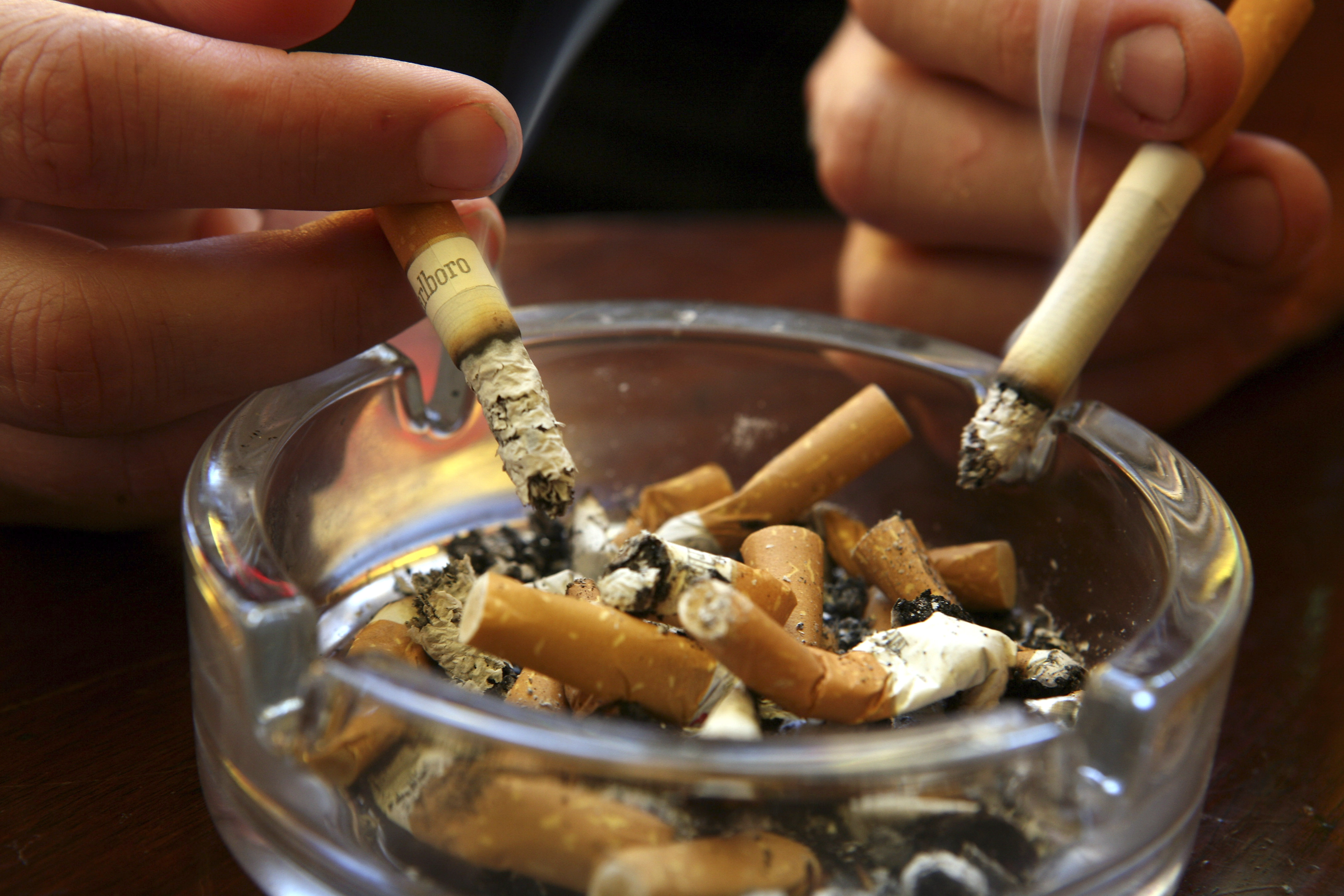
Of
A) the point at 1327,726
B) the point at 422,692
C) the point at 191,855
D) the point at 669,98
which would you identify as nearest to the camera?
the point at 422,692

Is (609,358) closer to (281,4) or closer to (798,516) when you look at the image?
(798,516)

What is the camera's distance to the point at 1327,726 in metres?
0.62

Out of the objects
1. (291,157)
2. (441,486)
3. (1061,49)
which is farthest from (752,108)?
(291,157)

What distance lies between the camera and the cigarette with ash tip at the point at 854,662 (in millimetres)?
417

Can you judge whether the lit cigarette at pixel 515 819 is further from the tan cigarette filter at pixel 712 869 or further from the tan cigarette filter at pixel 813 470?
the tan cigarette filter at pixel 813 470

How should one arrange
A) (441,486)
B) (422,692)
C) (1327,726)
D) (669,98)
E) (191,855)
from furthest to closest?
(669,98), (441,486), (1327,726), (191,855), (422,692)

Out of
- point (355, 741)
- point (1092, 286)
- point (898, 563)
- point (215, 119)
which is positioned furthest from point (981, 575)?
point (215, 119)

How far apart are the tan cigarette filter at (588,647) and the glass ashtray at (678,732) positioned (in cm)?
2

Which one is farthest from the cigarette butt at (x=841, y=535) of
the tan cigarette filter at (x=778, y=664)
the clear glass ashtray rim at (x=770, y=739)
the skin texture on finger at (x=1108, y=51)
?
the skin texture on finger at (x=1108, y=51)

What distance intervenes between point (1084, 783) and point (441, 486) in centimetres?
48

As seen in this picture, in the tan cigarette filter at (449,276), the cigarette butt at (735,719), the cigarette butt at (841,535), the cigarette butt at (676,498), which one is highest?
the tan cigarette filter at (449,276)

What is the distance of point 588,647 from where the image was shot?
0.45 metres

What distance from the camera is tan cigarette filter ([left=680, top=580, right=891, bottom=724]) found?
1.36 feet

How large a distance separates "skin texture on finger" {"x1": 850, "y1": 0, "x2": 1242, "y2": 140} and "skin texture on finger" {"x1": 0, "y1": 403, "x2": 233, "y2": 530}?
0.64 metres
